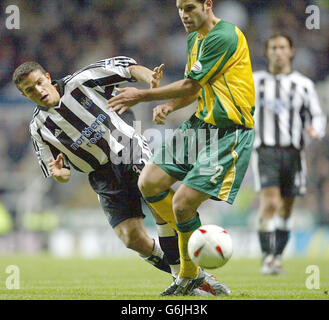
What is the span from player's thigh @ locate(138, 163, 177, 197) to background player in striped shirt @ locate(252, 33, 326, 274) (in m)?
3.17

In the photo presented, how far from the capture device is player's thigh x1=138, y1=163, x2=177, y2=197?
488 centimetres

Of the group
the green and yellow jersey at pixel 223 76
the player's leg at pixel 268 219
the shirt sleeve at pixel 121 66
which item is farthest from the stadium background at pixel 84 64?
the green and yellow jersey at pixel 223 76

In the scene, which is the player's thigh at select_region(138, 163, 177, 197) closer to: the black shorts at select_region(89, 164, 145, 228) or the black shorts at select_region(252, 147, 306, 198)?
the black shorts at select_region(89, 164, 145, 228)

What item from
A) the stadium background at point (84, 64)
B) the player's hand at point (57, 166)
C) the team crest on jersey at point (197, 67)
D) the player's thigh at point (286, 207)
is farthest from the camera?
the stadium background at point (84, 64)

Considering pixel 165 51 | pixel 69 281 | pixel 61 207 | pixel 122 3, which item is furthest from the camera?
pixel 122 3

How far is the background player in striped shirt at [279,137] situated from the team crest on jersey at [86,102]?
303 centimetres

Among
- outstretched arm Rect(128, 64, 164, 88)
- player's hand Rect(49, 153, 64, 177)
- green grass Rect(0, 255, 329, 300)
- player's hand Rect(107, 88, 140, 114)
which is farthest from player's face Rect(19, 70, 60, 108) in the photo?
green grass Rect(0, 255, 329, 300)

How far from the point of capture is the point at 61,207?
13.2m

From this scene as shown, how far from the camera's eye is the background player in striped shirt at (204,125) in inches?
184

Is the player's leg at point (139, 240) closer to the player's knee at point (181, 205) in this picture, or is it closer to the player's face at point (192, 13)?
the player's knee at point (181, 205)

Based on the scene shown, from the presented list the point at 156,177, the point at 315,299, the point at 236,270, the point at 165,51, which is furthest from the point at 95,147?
the point at 165,51

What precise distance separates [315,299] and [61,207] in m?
8.89

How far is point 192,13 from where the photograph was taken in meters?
4.77
